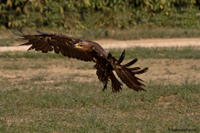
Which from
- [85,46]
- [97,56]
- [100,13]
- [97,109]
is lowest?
[97,109]

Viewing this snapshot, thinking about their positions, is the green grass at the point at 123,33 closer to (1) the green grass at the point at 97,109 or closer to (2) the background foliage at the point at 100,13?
(2) the background foliage at the point at 100,13

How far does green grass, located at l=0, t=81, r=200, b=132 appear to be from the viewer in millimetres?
5656

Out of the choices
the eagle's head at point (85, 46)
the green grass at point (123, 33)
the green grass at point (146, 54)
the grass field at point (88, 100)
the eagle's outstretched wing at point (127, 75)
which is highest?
the eagle's head at point (85, 46)

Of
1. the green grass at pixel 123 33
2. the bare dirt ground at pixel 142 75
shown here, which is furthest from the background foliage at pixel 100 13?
the bare dirt ground at pixel 142 75

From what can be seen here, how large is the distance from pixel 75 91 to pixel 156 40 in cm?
831

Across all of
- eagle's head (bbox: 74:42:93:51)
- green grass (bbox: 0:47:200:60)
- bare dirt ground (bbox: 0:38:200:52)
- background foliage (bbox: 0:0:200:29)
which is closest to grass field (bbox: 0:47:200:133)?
green grass (bbox: 0:47:200:60)

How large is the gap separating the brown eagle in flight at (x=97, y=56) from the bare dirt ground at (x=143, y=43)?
22.1 ft

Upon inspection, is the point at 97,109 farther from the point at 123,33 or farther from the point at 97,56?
the point at 123,33

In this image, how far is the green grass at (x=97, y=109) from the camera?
5656 mm

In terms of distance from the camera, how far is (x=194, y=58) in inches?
446

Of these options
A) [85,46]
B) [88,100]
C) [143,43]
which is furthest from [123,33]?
[85,46]

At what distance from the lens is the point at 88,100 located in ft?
22.8

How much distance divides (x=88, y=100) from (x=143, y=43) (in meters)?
7.87

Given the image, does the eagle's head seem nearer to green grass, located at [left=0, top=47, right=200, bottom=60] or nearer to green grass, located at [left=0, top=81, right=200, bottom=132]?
green grass, located at [left=0, top=81, right=200, bottom=132]
